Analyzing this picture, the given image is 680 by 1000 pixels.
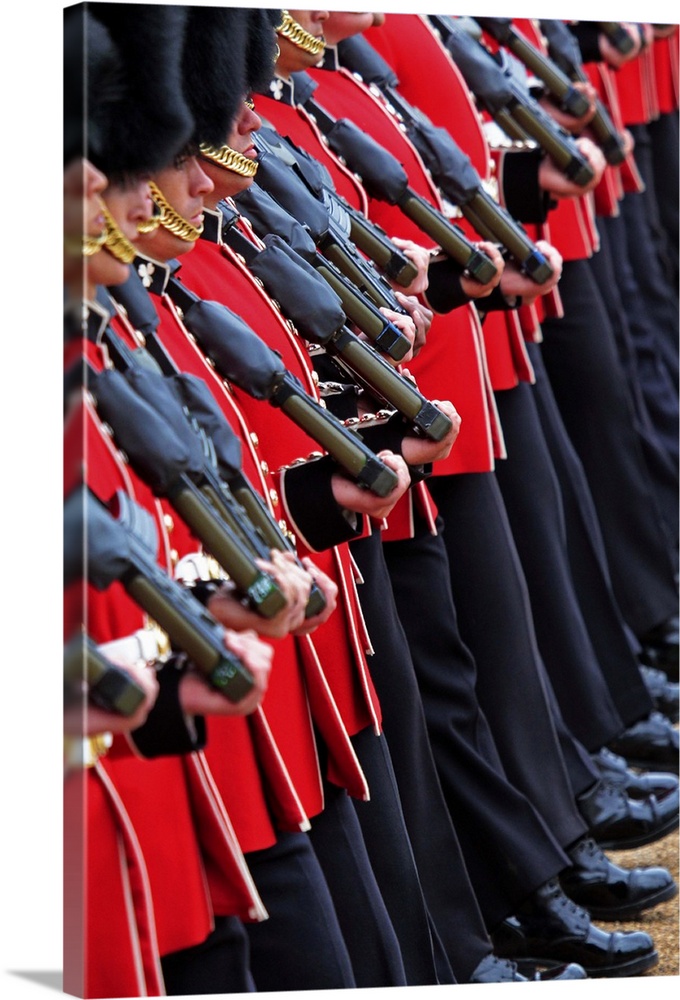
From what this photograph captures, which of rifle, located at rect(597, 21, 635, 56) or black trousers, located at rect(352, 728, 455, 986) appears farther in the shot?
rifle, located at rect(597, 21, 635, 56)

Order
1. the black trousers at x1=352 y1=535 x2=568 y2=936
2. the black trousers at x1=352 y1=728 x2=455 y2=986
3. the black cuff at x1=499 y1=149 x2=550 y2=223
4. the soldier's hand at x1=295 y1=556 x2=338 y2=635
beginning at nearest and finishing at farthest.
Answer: the soldier's hand at x1=295 y1=556 x2=338 y2=635
the black trousers at x1=352 y1=728 x2=455 y2=986
the black trousers at x1=352 y1=535 x2=568 y2=936
the black cuff at x1=499 y1=149 x2=550 y2=223

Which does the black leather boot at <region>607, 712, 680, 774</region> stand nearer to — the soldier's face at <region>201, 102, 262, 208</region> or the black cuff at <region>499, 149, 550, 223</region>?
the black cuff at <region>499, 149, 550, 223</region>

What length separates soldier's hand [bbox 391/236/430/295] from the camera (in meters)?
2.98

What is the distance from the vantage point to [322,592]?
102 inches

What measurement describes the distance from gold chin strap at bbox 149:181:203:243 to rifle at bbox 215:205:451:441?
4.9 inches

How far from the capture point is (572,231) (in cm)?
361

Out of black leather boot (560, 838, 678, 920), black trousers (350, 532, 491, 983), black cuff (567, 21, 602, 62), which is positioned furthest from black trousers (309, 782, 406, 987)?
black cuff (567, 21, 602, 62)

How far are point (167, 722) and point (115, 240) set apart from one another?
56cm

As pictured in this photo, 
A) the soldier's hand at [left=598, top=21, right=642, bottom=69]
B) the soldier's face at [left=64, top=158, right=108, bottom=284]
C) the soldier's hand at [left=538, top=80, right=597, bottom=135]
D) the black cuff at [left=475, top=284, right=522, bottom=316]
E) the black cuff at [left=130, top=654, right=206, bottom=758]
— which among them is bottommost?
the black cuff at [left=130, top=654, right=206, bottom=758]

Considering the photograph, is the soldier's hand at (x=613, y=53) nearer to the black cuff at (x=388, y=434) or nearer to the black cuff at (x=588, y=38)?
the black cuff at (x=588, y=38)

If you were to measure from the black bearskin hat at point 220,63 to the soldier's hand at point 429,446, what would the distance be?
0.47 meters

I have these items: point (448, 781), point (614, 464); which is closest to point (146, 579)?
point (448, 781)

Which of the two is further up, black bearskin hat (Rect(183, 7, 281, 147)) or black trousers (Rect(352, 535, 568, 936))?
black bearskin hat (Rect(183, 7, 281, 147))

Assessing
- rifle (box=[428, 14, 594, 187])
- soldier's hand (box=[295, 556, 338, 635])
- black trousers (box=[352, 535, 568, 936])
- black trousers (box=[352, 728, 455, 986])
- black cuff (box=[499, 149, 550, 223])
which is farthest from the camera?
black cuff (box=[499, 149, 550, 223])
